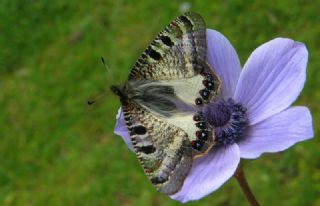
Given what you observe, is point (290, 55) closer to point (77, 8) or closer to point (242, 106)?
point (242, 106)

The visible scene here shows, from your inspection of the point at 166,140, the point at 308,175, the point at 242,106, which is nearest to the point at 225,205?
the point at 308,175

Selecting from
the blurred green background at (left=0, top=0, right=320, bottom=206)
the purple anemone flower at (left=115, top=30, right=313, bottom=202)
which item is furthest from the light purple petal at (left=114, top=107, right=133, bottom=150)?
the blurred green background at (left=0, top=0, right=320, bottom=206)

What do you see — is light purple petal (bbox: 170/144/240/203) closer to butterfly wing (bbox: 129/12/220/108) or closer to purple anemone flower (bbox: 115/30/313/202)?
purple anemone flower (bbox: 115/30/313/202)

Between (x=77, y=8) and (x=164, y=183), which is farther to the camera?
(x=77, y=8)

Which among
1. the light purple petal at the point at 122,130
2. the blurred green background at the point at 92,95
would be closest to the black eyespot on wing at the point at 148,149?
the light purple petal at the point at 122,130

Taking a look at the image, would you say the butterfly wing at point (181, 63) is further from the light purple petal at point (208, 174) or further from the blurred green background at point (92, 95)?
the blurred green background at point (92, 95)

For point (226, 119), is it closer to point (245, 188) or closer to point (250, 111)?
point (250, 111)
